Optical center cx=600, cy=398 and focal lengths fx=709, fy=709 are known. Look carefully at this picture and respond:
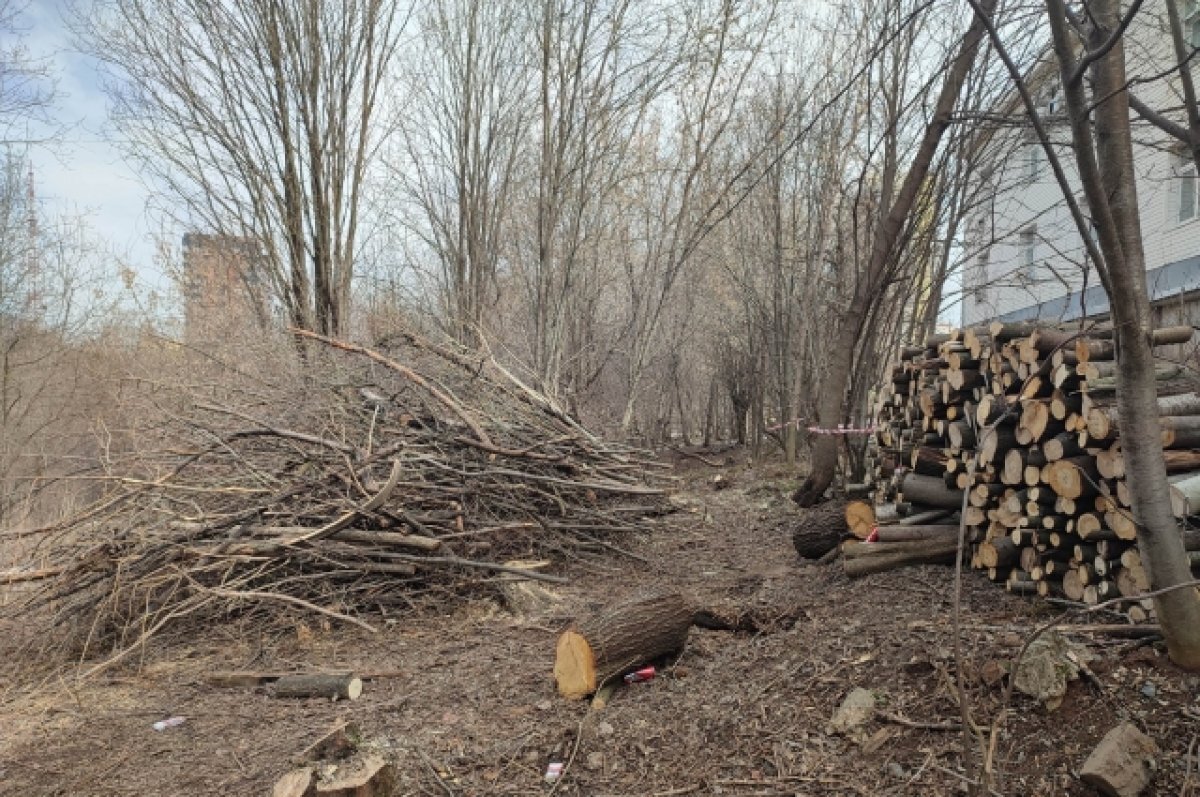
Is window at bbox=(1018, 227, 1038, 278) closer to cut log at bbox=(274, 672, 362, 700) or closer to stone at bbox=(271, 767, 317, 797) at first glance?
stone at bbox=(271, 767, 317, 797)

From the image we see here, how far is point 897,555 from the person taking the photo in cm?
425

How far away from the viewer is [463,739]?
289 cm

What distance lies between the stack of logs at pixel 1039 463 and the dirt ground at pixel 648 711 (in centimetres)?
25

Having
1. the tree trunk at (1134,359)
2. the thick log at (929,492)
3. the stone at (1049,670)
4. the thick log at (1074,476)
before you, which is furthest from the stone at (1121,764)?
the thick log at (929,492)

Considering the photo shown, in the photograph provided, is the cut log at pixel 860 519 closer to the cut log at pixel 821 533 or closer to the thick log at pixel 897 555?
the cut log at pixel 821 533

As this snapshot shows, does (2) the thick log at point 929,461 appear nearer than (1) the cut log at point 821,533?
Yes

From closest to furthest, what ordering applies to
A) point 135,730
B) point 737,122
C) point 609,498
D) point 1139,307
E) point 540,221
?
point 1139,307
point 135,730
point 609,498
point 540,221
point 737,122

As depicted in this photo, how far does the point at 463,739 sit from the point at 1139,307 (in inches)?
114

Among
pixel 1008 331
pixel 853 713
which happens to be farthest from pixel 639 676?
pixel 1008 331

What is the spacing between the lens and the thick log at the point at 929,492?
14.6 feet

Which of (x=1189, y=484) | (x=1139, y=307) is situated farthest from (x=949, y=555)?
(x=1139, y=307)

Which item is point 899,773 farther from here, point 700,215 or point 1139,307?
point 700,215

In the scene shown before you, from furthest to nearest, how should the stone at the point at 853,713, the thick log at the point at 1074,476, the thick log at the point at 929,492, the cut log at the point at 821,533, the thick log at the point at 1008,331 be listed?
the cut log at the point at 821,533, the thick log at the point at 929,492, the thick log at the point at 1008,331, the thick log at the point at 1074,476, the stone at the point at 853,713

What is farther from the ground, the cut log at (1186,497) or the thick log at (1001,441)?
the thick log at (1001,441)
